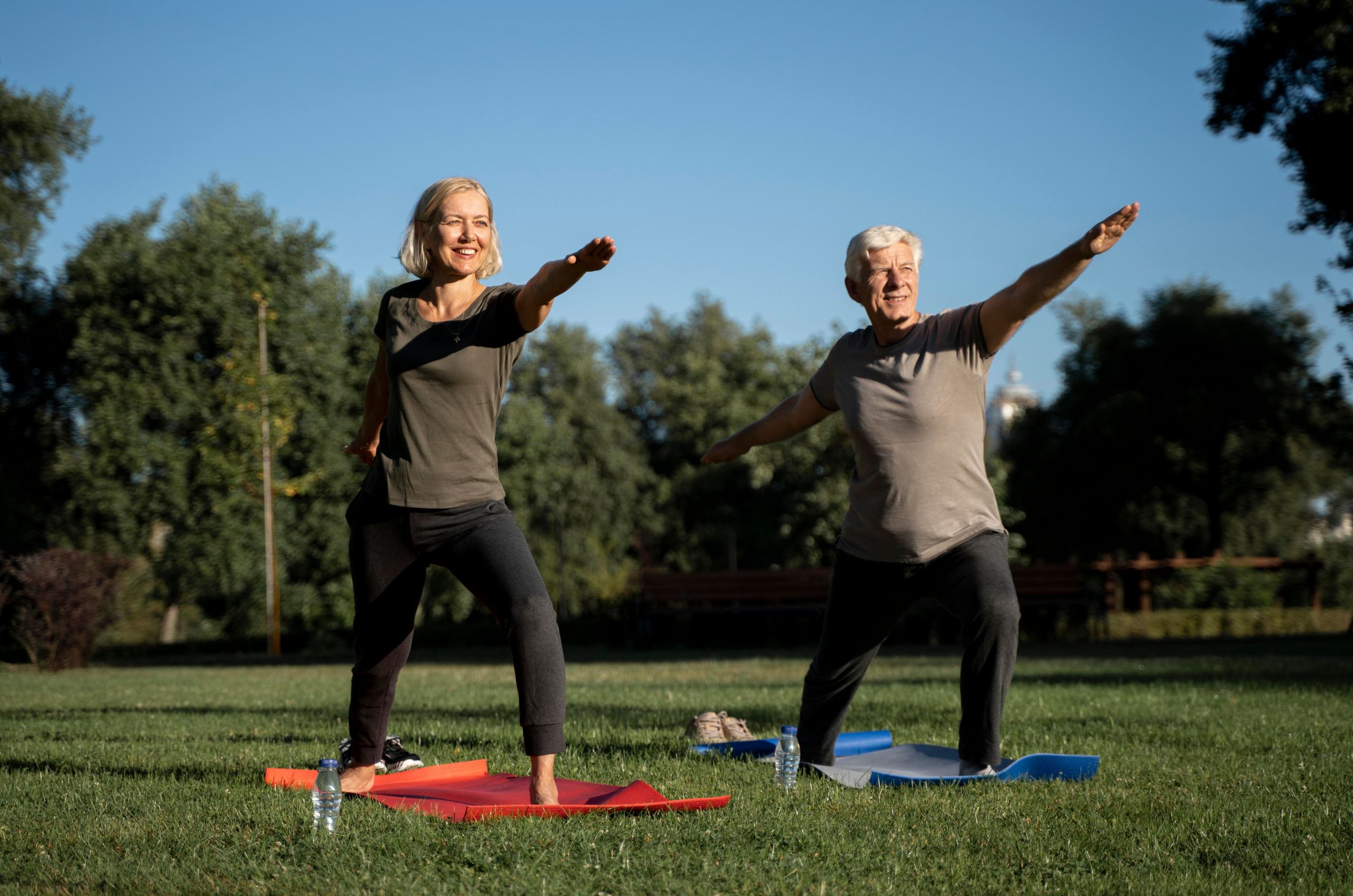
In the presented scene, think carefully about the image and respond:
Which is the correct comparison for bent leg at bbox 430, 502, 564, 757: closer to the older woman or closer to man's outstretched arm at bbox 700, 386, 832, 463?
the older woman

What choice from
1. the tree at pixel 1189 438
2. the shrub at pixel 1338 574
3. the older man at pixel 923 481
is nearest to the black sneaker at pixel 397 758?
the older man at pixel 923 481

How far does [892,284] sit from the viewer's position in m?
4.91

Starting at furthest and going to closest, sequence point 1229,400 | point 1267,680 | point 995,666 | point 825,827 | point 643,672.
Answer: point 1229,400 → point 643,672 → point 1267,680 → point 995,666 → point 825,827

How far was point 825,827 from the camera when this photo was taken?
12.9 ft

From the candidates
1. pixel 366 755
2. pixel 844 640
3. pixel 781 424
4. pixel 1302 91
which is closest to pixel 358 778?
pixel 366 755

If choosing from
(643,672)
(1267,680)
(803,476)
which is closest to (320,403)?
(803,476)

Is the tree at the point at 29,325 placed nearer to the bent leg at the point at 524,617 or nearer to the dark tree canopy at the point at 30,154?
the dark tree canopy at the point at 30,154

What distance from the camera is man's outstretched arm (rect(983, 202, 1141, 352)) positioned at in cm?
420

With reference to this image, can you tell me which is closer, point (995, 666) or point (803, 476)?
point (995, 666)

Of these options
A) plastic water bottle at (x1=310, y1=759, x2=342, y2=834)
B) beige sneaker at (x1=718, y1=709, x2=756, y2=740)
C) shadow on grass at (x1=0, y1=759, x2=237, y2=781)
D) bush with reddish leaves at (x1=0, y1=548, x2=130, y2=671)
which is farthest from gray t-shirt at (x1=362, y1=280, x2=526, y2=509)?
bush with reddish leaves at (x1=0, y1=548, x2=130, y2=671)

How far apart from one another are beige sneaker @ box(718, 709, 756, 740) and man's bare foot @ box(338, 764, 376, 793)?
2.44m

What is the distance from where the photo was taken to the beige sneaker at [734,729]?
664 centimetres

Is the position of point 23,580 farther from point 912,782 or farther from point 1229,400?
point 1229,400

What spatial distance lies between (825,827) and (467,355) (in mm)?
1992
